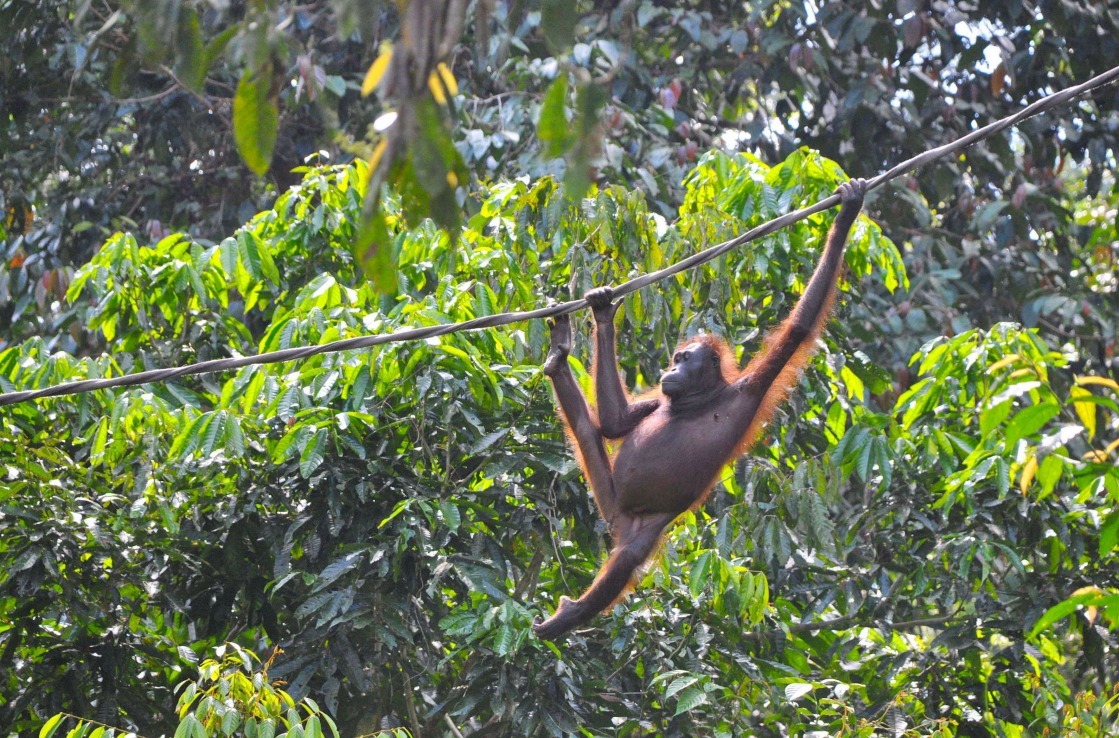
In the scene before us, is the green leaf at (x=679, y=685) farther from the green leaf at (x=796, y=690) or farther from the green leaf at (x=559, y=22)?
the green leaf at (x=559, y=22)

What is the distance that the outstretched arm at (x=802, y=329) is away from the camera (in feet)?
16.5

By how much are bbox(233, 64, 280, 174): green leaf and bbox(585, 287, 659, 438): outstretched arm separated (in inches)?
123

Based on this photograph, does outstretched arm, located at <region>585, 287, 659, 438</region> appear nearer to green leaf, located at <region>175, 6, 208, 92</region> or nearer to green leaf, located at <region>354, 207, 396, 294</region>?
green leaf, located at <region>175, 6, 208, 92</region>

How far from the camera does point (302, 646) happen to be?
5301 mm

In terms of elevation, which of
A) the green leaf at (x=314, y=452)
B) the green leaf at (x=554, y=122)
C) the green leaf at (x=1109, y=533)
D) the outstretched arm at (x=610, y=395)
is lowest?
the green leaf at (x=314, y=452)

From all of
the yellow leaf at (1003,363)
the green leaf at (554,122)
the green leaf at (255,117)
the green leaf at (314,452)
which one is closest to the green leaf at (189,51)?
the green leaf at (255,117)

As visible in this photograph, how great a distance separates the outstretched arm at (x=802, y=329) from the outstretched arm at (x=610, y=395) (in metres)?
0.56

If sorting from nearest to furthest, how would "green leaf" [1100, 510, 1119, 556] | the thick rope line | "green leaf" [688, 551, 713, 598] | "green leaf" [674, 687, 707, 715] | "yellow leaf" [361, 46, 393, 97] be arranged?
"yellow leaf" [361, 46, 393, 97]
"green leaf" [1100, 510, 1119, 556]
the thick rope line
"green leaf" [674, 687, 707, 715]
"green leaf" [688, 551, 713, 598]

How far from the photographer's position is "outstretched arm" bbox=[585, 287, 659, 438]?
535 centimetres

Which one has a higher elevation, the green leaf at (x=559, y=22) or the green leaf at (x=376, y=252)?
the green leaf at (x=559, y=22)

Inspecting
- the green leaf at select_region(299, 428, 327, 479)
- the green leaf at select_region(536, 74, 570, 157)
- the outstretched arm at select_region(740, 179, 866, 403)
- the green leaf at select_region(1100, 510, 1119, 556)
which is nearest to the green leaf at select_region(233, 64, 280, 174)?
the green leaf at select_region(536, 74, 570, 157)

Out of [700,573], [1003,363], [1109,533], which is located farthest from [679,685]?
[1109,533]

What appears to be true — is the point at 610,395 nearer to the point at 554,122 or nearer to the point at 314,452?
the point at 314,452

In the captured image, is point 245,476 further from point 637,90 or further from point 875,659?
point 637,90
